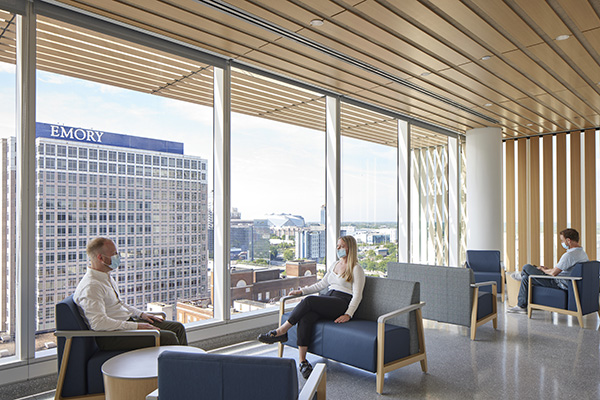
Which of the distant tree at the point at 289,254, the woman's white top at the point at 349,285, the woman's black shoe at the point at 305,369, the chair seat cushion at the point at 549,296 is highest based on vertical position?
the distant tree at the point at 289,254

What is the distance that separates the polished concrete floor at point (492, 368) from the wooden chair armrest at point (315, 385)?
1119 mm

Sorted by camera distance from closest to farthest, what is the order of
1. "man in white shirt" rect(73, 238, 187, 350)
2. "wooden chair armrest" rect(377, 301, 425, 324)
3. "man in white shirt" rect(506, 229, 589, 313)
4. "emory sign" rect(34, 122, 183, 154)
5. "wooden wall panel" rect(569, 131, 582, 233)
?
"man in white shirt" rect(73, 238, 187, 350), "wooden chair armrest" rect(377, 301, 425, 324), "emory sign" rect(34, 122, 183, 154), "man in white shirt" rect(506, 229, 589, 313), "wooden wall panel" rect(569, 131, 582, 233)

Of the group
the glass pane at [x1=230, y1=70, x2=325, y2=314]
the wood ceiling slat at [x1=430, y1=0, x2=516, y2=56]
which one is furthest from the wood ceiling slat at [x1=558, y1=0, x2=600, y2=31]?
the glass pane at [x1=230, y1=70, x2=325, y2=314]

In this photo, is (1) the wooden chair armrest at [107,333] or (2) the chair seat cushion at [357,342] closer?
(1) the wooden chair armrest at [107,333]

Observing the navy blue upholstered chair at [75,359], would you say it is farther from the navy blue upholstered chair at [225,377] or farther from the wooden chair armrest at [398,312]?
the wooden chair armrest at [398,312]

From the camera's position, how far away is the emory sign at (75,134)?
3.98m

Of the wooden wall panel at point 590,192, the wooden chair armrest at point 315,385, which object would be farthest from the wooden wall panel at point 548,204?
the wooden chair armrest at point 315,385

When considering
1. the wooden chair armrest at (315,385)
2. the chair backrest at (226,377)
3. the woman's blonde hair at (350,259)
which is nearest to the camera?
the chair backrest at (226,377)

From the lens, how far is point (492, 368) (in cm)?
420

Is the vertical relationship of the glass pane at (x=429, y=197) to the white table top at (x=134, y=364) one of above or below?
above

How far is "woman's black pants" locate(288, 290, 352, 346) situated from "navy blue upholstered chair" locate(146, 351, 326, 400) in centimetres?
222

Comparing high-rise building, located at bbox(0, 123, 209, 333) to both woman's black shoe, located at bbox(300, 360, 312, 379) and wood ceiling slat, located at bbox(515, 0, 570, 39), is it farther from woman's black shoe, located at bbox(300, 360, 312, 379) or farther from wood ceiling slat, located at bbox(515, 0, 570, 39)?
wood ceiling slat, located at bbox(515, 0, 570, 39)

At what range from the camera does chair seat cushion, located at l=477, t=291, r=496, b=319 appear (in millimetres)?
5345

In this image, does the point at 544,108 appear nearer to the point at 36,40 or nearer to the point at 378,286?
the point at 378,286
